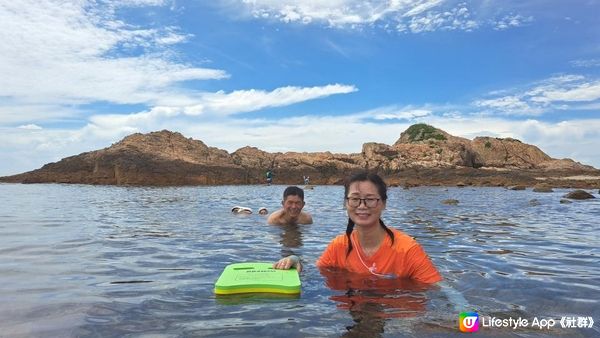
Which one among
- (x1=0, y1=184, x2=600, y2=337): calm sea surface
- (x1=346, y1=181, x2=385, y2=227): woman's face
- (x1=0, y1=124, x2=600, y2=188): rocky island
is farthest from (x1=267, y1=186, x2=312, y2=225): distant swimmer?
(x1=0, y1=124, x2=600, y2=188): rocky island

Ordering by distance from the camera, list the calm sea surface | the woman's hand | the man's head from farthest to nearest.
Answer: the man's head → the woman's hand → the calm sea surface

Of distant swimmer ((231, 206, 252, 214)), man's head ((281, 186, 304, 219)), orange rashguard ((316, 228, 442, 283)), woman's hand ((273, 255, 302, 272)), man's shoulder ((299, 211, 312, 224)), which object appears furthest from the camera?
distant swimmer ((231, 206, 252, 214))

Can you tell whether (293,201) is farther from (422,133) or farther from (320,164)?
(422,133)

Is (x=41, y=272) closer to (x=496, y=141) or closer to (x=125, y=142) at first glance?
(x=125, y=142)

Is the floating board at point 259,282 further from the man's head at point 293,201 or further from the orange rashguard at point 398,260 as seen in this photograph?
the man's head at point 293,201

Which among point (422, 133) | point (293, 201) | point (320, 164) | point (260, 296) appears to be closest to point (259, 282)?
point (260, 296)

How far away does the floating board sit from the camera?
5.20m

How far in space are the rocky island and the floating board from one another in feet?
132

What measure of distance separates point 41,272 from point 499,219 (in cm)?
1324

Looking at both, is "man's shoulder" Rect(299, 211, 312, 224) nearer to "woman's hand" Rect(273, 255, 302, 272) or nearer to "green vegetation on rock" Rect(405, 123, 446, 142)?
"woman's hand" Rect(273, 255, 302, 272)

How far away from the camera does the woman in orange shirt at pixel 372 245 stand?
5.27 m

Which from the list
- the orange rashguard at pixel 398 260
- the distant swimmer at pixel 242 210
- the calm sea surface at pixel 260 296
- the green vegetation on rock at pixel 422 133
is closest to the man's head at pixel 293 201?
the calm sea surface at pixel 260 296

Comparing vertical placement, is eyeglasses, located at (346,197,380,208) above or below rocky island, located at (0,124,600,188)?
below

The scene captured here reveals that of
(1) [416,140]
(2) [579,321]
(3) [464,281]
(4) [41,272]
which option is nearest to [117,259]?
(4) [41,272]
